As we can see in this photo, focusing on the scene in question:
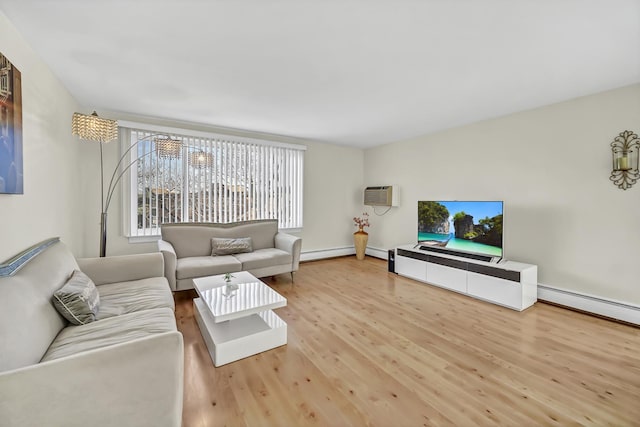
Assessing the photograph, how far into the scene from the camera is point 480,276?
11.3ft

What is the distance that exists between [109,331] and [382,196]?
4673 mm

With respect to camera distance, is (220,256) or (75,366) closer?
(75,366)

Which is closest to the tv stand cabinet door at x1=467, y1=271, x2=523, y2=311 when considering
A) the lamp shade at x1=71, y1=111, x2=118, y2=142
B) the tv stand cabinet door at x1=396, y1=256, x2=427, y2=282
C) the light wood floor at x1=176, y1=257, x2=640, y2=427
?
the light wood floor at x1=176, y1=257, x2=640, y2=427

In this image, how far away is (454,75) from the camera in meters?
2.57

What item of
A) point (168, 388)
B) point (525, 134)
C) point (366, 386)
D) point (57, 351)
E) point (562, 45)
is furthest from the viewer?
point (525, 134)

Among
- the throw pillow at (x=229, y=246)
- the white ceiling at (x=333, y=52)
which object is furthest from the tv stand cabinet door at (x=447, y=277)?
the throw pillow at (x=229, y=246)

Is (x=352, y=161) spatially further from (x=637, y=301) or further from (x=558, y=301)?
(x=637, y=301)

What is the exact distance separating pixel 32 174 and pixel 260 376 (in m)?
2.37

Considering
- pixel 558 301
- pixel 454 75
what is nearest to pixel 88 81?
pixel 454 75

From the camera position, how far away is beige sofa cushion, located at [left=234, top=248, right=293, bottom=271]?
3719 millimetres

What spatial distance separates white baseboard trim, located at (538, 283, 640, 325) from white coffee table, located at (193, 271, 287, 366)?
3.26 metres

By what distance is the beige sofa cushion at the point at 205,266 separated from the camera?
327 cm

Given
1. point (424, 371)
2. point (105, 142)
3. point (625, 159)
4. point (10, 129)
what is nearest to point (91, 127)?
point (10, 129)

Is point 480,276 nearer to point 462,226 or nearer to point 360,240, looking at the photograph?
point 462,226
